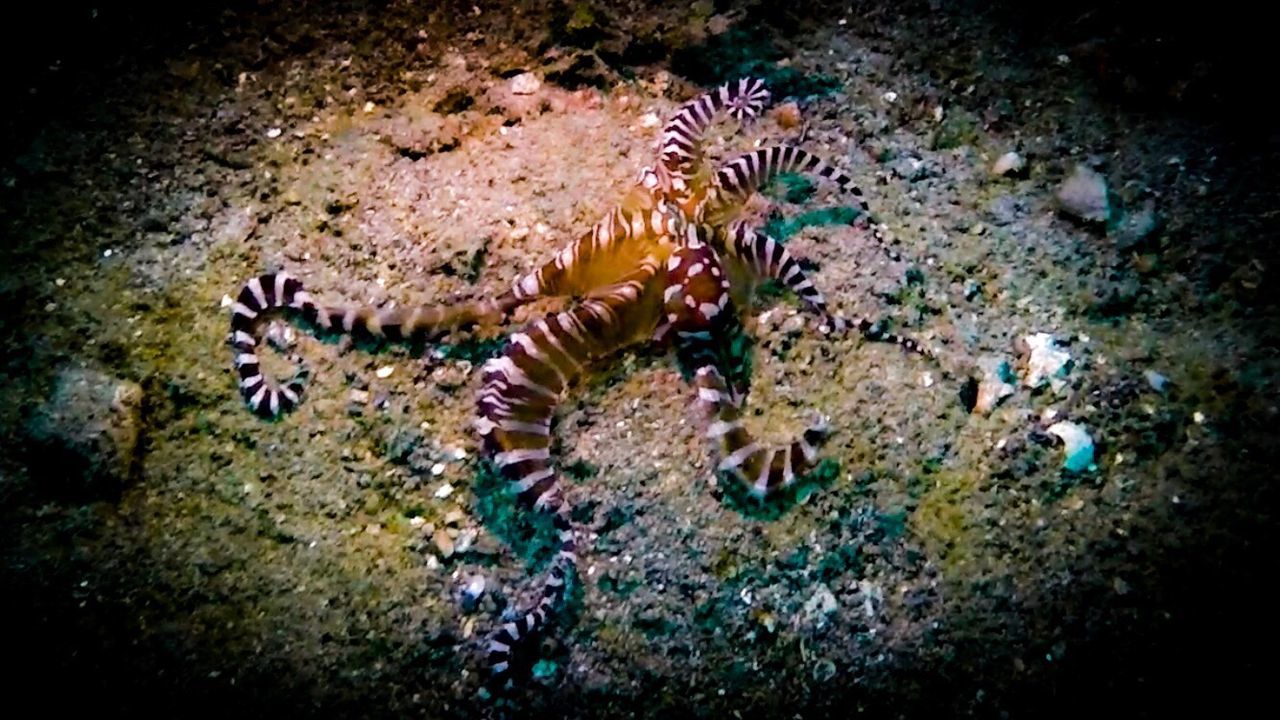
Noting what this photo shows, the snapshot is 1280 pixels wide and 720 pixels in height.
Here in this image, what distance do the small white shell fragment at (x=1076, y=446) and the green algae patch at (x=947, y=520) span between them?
1.15 ft

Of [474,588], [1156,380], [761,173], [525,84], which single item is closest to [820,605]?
[474,588]

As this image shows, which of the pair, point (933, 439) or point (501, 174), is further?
point (501, 174)

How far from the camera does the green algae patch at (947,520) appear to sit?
10.1ft

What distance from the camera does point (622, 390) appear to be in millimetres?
3535

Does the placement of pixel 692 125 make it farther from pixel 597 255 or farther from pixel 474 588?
pixel 474 588

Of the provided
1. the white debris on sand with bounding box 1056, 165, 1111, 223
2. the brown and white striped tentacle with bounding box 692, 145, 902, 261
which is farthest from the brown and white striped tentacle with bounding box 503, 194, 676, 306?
the white debris on sand with bounding box 1056, 165, 1111, 223

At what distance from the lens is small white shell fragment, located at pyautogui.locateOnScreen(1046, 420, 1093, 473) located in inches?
123

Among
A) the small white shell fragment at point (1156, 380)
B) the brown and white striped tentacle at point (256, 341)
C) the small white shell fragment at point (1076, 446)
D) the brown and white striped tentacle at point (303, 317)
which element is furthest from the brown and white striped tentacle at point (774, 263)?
the brown and white striped tentacle at point (256, 341)

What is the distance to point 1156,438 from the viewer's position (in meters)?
3.12

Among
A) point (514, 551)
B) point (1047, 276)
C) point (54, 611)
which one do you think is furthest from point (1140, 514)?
point (54, 611)

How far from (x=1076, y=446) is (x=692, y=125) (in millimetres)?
2320

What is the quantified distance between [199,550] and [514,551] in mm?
1214

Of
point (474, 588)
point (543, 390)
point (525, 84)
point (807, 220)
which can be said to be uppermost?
point (525, 84)

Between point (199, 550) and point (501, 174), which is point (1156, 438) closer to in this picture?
point (501, 174)
